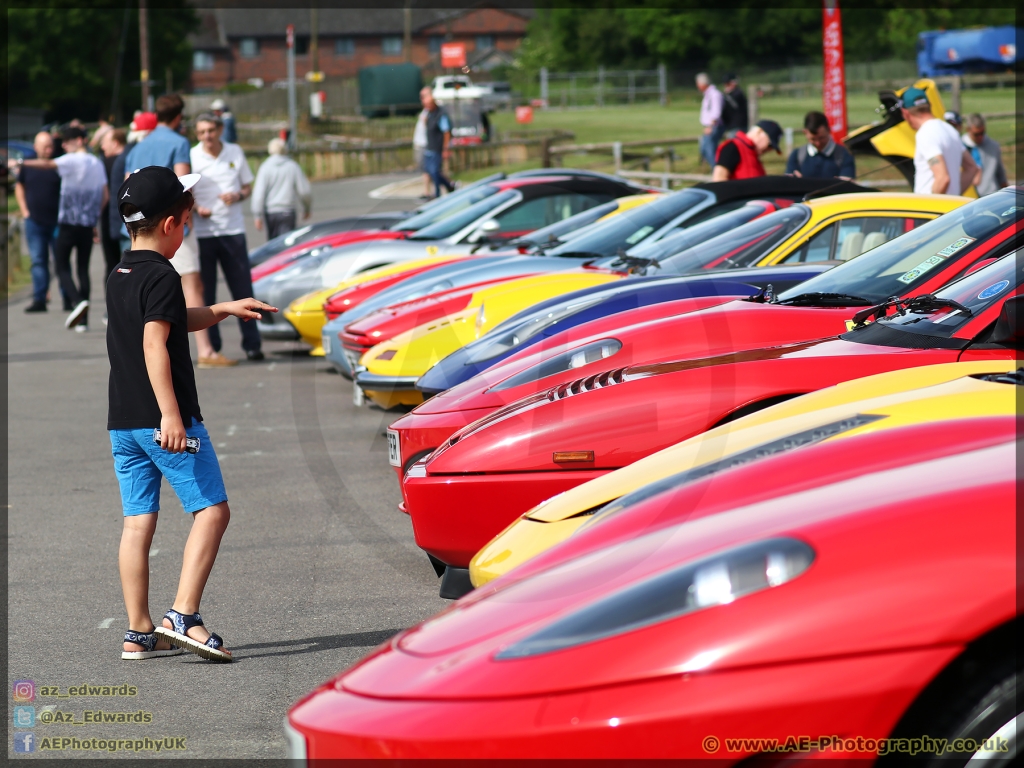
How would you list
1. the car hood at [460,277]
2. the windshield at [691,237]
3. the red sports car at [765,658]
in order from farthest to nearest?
the car hood at [460,277]
the windshield at [691,237]
the red sports car at [765,658]

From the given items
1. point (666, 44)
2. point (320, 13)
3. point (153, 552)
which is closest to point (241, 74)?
point (320, 13)

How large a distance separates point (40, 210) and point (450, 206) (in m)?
5.37

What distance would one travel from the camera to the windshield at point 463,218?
11.3 m

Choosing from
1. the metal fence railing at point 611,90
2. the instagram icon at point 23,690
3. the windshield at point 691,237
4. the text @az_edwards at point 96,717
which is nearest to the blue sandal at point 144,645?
the instagram icon at point 23,690

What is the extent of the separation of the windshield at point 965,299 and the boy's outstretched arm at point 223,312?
222cm

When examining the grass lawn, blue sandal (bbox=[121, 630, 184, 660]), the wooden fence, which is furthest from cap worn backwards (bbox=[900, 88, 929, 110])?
the wooden fence

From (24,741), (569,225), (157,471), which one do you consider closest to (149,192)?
(157,471)

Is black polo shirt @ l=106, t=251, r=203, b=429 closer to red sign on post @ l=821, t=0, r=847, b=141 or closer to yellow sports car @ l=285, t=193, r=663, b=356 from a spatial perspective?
yellow sports car @ l=285, t=193, r=663, b=356

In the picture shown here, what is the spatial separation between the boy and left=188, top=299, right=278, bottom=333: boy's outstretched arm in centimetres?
20

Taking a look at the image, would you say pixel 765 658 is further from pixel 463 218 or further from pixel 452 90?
pixel 452 90

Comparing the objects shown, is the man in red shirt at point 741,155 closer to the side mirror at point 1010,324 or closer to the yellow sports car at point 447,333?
the yellow sports car at point 447,333

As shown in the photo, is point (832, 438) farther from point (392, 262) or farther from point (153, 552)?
point (392, 262)

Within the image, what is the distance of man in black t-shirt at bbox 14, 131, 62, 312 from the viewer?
46.6 feet

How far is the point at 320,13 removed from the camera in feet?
336
